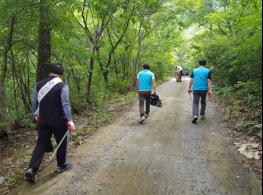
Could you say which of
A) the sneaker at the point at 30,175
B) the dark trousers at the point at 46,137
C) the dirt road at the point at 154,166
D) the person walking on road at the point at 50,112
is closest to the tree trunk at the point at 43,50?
the dirt road at the point at 154,166

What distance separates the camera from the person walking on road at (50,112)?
5098mm

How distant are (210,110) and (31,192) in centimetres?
822

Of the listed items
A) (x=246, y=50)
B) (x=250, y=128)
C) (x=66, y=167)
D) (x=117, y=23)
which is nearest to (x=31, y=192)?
(x=66, y=167)

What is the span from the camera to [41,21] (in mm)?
Result: 8031

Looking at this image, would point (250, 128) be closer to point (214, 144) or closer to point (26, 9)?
point (214, 144)

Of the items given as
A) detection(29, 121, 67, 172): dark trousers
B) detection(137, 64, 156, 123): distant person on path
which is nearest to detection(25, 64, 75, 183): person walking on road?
detection(29, 121, 67, 172): dark trousers

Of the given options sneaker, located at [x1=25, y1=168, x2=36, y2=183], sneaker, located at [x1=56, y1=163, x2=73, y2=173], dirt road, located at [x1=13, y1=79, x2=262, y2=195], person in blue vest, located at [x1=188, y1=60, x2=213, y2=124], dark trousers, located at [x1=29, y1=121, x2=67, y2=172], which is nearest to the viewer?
dirt road, located at [x1=13, y1=79, x2=262, y2=195]

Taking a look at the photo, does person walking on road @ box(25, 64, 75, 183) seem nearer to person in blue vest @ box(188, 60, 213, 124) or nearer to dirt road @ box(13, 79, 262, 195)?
dirt road @ box(13, 79, 262, 195)

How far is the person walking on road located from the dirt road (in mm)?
510

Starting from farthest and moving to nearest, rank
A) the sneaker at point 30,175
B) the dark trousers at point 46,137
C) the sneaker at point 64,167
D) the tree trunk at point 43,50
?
the tree trunk at point 43,50
the sneaker at point 64,167
the dark trousers at point 46,137
the sneaker at point 30,175

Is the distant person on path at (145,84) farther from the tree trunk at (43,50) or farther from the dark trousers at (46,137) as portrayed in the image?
→ the dark trousers at (46,137)

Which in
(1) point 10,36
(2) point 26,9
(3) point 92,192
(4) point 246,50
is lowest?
(3) point 92,192

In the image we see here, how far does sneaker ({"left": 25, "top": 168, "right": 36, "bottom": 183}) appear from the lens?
494cm

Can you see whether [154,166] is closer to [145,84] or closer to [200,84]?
[145,84]
